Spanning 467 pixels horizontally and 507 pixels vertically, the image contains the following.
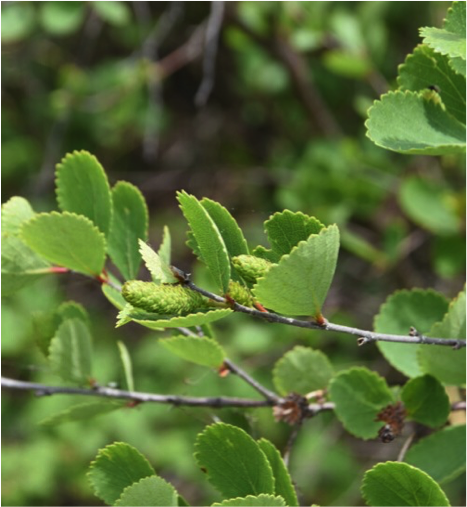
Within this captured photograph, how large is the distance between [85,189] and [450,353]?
1.56 ft

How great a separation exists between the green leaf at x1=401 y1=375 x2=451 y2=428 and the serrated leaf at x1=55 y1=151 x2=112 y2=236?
42cm

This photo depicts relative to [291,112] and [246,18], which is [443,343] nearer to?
[246,18]

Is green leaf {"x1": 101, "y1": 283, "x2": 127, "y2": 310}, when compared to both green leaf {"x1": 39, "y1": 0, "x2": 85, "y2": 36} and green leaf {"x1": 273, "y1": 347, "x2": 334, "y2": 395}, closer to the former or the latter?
green leaf {"x1": 273, "y1": 347, "x2": 334, "y2": 395}

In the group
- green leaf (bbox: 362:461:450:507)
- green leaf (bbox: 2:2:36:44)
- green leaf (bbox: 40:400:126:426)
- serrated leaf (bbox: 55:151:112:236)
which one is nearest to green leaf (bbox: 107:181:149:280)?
serrated leaf (bbox: 55:151:112:236)

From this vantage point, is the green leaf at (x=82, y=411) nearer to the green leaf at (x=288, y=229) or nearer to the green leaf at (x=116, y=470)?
the green leaf at (x=116, y=470)

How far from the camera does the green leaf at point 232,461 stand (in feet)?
2.39

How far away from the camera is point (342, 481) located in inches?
89.3

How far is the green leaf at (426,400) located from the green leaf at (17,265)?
492 mm

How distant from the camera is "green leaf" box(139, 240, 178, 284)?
2.11 feet

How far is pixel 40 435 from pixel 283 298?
1730 mm

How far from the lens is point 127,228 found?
0.93m

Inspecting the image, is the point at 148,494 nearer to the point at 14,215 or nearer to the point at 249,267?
the point at 249,267

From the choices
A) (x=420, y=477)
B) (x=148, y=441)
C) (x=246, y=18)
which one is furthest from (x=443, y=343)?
(x=148, y=441)

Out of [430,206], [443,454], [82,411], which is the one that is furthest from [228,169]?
[443,454]
